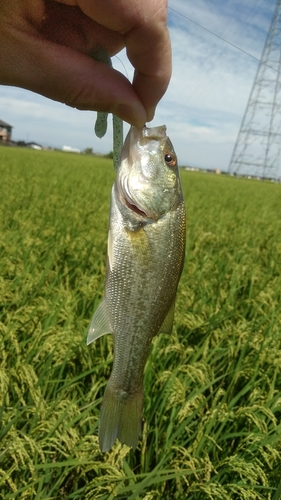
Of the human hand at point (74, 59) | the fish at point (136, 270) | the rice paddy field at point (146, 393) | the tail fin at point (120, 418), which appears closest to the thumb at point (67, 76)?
the human hand at point (74, 59)

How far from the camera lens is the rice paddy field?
1981 millimetres

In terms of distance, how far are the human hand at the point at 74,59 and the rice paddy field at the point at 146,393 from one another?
1268 millimetres

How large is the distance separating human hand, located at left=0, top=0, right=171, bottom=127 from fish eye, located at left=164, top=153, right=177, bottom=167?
0.14m

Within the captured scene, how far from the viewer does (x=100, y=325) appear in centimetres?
139

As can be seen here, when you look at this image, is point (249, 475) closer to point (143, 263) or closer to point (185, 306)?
point (143, 263)

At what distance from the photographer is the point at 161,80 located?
1336mm

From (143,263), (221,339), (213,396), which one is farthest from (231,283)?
(143,263)

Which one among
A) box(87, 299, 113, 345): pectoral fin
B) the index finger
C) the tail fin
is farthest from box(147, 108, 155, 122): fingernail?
the tail fin

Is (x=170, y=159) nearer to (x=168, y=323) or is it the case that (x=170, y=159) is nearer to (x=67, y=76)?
(x=67, y=76)

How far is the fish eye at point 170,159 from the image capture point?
1.48 metres

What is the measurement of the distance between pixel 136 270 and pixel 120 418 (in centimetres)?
41

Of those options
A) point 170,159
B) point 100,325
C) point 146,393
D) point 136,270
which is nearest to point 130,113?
point 170,159

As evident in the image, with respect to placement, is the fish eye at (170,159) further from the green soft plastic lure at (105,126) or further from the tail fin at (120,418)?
the tail fin at (120,418)

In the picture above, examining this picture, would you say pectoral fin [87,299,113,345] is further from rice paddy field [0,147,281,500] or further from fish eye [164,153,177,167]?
rice paddy field [0,147,281,500]
